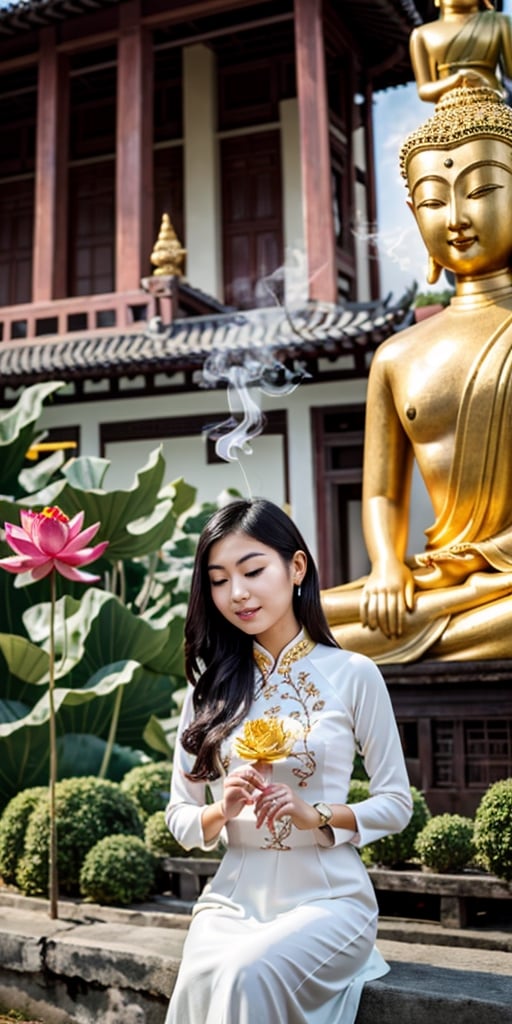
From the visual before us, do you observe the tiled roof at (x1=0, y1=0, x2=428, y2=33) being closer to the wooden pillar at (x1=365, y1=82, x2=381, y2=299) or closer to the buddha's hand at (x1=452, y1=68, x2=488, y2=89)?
the wooden pillar at (x1=365, y1=82, x2=381, y2=299)

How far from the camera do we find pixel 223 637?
2.22m

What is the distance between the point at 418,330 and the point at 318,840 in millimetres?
2635

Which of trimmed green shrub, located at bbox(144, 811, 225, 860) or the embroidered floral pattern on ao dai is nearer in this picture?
the embroidered floral pattern on ao dai

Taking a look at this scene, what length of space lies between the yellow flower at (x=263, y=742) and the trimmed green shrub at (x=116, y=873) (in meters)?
1.55

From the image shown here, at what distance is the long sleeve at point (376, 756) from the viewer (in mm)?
1973

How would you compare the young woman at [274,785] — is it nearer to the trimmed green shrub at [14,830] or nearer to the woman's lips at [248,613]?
the woman's lips at [248,613]

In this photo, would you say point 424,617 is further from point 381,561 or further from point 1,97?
point 1,97

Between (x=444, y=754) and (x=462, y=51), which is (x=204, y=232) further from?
(x=444, y=754)

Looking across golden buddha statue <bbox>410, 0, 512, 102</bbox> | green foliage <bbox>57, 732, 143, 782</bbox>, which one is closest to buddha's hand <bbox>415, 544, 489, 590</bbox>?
green foliage <bbox>57, 732, 143, 782</bbox>

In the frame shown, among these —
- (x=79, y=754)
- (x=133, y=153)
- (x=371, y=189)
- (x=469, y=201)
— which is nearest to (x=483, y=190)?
(x=469, y=201)

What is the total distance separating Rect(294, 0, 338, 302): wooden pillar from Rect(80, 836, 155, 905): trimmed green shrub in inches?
297

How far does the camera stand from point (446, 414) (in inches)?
155

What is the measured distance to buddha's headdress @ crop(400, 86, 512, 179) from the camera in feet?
12.9

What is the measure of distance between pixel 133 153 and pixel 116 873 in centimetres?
915
